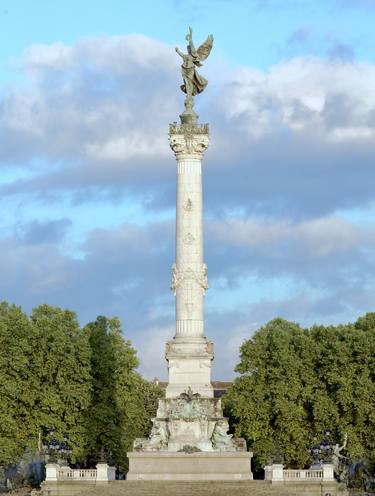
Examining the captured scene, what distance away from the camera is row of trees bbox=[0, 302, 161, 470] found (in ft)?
303

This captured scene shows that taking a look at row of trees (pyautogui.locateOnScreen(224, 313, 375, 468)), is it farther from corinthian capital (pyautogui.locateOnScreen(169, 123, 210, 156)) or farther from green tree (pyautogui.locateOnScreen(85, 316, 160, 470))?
corinthian capital (pyautogui.locateOnScreen(169, 123, 210, 156))

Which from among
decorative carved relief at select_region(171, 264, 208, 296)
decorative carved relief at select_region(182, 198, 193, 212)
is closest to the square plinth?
decorative carved relief at select_region(171, 264, 208, 296)

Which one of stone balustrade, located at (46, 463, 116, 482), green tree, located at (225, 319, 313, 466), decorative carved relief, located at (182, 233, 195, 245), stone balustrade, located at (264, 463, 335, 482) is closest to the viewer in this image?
stone balustrade, located at (264, 463, 335, 482)

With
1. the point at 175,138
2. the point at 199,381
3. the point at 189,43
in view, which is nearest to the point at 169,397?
the point at 199,381

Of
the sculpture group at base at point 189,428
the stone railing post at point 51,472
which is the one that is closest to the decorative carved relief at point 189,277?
the sculpture group at base at point 189,428

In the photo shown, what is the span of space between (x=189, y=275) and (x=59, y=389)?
58.9 ft

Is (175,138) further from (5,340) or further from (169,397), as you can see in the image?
(5,340)

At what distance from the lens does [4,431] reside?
92.1m

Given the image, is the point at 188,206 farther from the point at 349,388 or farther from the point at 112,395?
the point at 112,395

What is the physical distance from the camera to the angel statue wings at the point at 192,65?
82.5 m

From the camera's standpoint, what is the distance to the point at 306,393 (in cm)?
9425

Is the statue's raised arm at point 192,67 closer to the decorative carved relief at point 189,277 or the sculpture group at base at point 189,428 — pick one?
the decorative carved relief at point 189,277

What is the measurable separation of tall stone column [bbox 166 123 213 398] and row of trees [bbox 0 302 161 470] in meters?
15.4

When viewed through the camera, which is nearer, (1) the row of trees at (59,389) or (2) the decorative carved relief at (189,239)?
(2) the decorative carved relief at (189,239)
